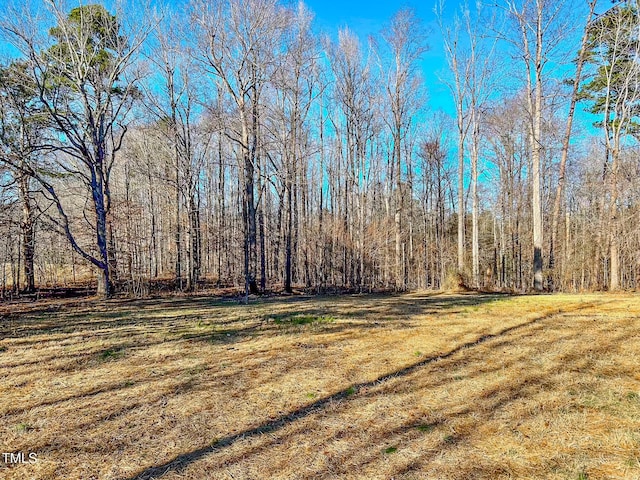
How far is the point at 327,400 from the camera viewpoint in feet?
10.4

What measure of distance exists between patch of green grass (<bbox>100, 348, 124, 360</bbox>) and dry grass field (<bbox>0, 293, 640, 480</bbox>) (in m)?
0.04

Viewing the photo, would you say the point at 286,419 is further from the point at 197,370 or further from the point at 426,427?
the point at 197,370

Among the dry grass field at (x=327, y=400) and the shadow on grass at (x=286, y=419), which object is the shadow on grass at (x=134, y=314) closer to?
the dry grass field at (x=327, y=400)

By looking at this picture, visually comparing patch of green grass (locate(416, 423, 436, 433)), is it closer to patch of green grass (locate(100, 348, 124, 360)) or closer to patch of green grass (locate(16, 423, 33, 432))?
patch of green grass (locate(16, 423, 33, 432))

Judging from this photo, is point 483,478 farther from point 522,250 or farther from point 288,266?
point 522,250

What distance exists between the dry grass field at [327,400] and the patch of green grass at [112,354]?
4cm

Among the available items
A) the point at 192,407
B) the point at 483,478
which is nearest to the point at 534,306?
the point at 483,478

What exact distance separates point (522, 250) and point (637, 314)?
15.1m

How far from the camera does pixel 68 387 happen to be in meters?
3.47

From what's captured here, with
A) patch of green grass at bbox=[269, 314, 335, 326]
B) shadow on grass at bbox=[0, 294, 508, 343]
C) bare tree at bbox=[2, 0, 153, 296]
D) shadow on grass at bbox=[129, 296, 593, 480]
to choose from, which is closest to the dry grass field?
shadow on grass at bbox=[129, 296, 593, 480]

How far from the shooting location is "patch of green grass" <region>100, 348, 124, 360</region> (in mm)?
4277

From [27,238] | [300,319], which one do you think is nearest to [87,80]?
[27,238]

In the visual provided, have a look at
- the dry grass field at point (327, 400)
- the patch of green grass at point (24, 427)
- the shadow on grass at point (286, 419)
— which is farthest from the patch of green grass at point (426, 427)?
the patch of green grass at point (24, 427)

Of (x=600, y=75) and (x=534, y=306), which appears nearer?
(x=534, y=306)
